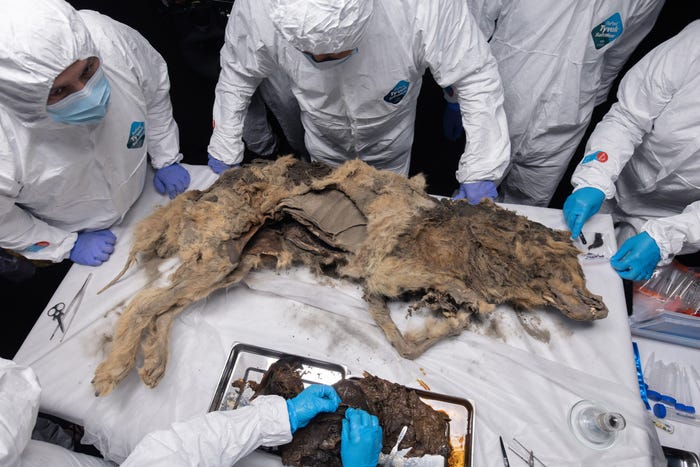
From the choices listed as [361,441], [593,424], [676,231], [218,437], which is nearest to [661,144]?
[676,231]

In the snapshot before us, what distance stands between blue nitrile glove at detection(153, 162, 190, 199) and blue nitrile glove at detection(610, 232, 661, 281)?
7.85 ft

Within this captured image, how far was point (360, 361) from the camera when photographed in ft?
6.29

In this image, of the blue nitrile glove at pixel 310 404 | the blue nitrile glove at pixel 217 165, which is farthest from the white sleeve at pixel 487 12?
the blue nitrile glove at pixel 310 404

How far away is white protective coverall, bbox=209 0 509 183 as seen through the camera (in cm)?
184

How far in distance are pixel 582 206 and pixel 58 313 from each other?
2.65 metres

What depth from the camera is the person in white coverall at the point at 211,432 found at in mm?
1422

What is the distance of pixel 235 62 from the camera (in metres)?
2.40

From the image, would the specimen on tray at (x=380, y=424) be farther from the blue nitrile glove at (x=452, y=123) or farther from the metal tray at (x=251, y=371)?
the blue nitrile glove at (x=452, y=123)

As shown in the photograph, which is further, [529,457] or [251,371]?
[251,371]

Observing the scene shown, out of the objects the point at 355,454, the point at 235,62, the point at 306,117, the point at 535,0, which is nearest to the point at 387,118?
the point at 306,117

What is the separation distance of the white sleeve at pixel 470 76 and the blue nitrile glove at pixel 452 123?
114cm

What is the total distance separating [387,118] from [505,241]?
988 mm

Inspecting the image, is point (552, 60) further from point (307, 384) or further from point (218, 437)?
point (218, 437)

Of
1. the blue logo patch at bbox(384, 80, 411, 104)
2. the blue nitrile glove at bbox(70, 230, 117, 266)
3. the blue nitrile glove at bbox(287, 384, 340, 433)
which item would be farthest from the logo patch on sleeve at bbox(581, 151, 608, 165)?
the blue nitrile glove at bbox(70, 230, 117, 266)
